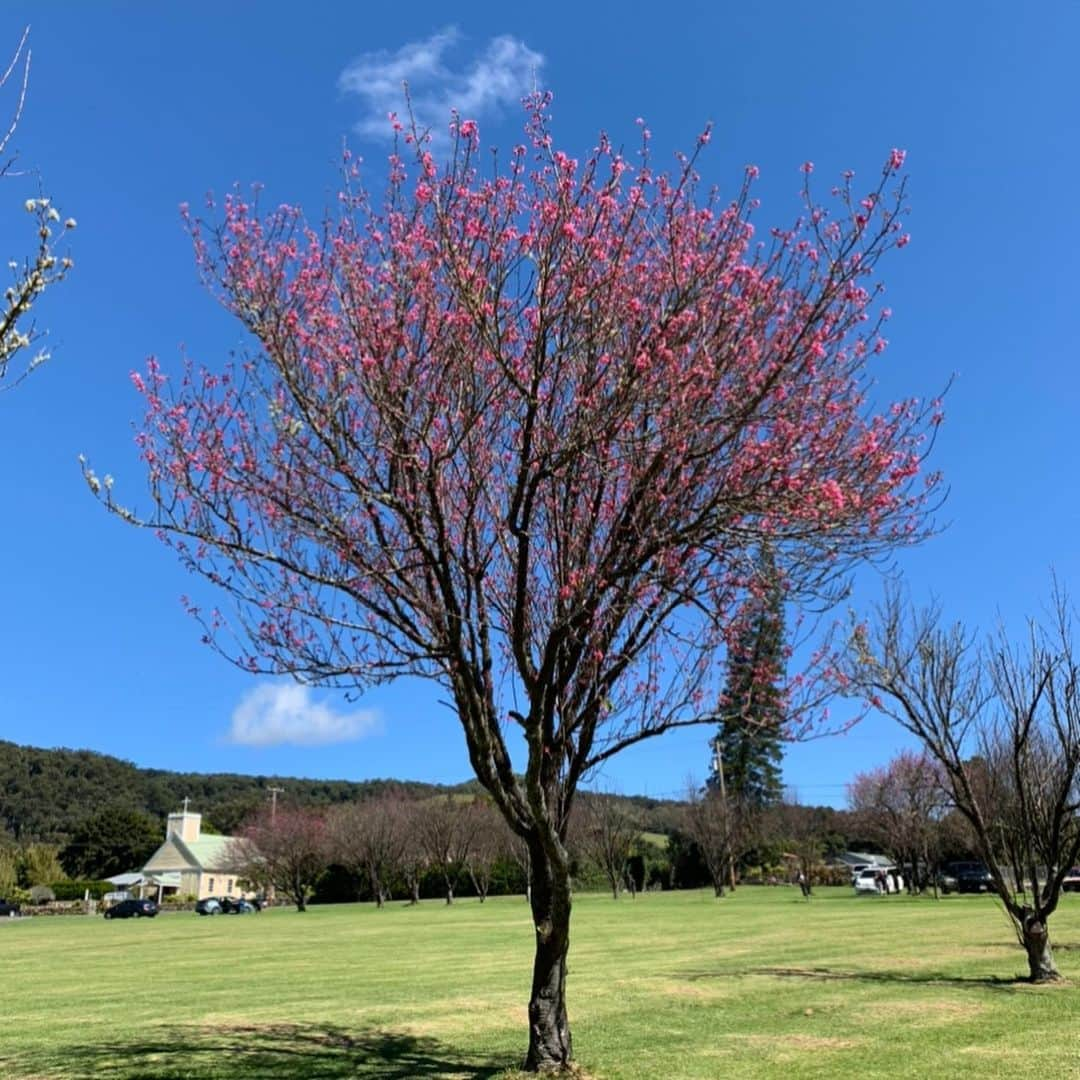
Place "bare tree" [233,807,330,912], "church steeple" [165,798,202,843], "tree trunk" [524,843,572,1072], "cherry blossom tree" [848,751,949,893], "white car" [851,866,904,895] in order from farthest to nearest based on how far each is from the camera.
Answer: "church steeple" [165,798,202,843], "bare tree" [233,807,330,912], "white car" [851,866,904,895], "cherry blossom tree" [848,751,949,893], "tree trunk" [524,843,572,1072]

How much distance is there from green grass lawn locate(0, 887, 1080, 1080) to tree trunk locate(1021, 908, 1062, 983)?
43 centimetres

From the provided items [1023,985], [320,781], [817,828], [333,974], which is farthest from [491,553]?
[320,781]

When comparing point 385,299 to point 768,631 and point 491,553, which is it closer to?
point 491,553

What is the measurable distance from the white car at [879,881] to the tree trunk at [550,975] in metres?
46.0

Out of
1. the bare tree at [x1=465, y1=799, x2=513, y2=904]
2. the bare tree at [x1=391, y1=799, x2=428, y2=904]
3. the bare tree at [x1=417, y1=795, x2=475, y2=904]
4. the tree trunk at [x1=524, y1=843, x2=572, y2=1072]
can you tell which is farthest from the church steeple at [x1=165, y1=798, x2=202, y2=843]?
Result: the tree trunk at [x1=524, y1=843, x2=572, y2=1072]

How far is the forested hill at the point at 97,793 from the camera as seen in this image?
104812 mm

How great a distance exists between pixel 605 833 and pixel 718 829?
19.7 ft

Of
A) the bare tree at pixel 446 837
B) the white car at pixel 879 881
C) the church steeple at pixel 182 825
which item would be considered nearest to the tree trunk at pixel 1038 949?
the white car at pixel 879 881

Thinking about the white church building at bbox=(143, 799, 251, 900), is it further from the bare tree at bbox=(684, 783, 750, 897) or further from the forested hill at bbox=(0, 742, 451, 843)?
the bare tree at bbox=(684, 783, 750, 897)

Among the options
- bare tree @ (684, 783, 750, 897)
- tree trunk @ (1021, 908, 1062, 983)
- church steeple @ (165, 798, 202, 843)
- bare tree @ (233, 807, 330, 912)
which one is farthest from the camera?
church steeple @ (165, 798, 202, 843)

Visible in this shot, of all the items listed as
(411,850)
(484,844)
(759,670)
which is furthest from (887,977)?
(411,850)

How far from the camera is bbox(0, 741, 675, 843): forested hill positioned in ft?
344

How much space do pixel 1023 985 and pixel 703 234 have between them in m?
11.1

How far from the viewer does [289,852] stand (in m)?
54.3
